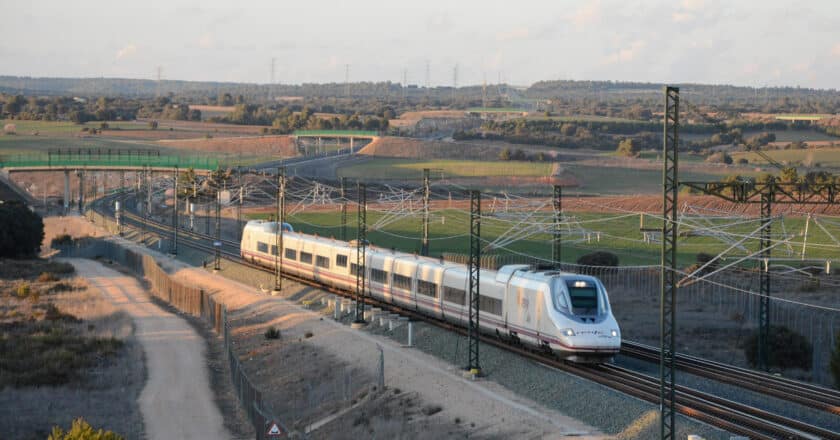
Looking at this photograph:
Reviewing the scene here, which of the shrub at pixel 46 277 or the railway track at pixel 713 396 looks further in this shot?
the shrub at pixel 46 277

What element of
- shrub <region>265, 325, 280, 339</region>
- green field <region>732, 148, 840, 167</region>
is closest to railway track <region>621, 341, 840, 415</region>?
shrub <region>265, 325, 280, 339</region>

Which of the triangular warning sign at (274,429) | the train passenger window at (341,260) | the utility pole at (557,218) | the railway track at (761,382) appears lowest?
the railway track at (761,382)

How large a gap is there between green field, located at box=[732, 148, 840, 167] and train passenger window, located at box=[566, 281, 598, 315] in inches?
3991

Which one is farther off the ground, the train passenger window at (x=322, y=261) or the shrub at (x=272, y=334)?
the train passenger window at (x=322, y=261)

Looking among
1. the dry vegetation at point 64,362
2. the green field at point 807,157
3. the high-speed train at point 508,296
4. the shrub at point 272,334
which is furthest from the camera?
the green field at point 807,157

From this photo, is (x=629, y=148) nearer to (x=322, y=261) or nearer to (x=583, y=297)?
(x=322, y=261)

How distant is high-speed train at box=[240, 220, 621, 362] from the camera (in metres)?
34.7

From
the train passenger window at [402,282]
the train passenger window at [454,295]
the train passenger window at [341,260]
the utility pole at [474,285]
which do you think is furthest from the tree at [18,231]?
the utility pole at [474,285]

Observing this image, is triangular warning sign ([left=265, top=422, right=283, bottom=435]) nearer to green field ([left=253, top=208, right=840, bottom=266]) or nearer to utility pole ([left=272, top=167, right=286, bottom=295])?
utility pole ([left=272, top=167, right=286, bottom=295])

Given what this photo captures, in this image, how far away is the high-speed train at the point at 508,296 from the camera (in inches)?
1364

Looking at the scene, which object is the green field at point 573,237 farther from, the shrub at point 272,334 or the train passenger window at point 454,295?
the train passenger window at point 454,295

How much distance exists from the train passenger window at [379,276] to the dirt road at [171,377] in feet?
28.6

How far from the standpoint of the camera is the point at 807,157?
140 m

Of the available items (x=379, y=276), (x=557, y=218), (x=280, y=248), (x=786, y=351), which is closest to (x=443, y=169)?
(x=280, y=248)
